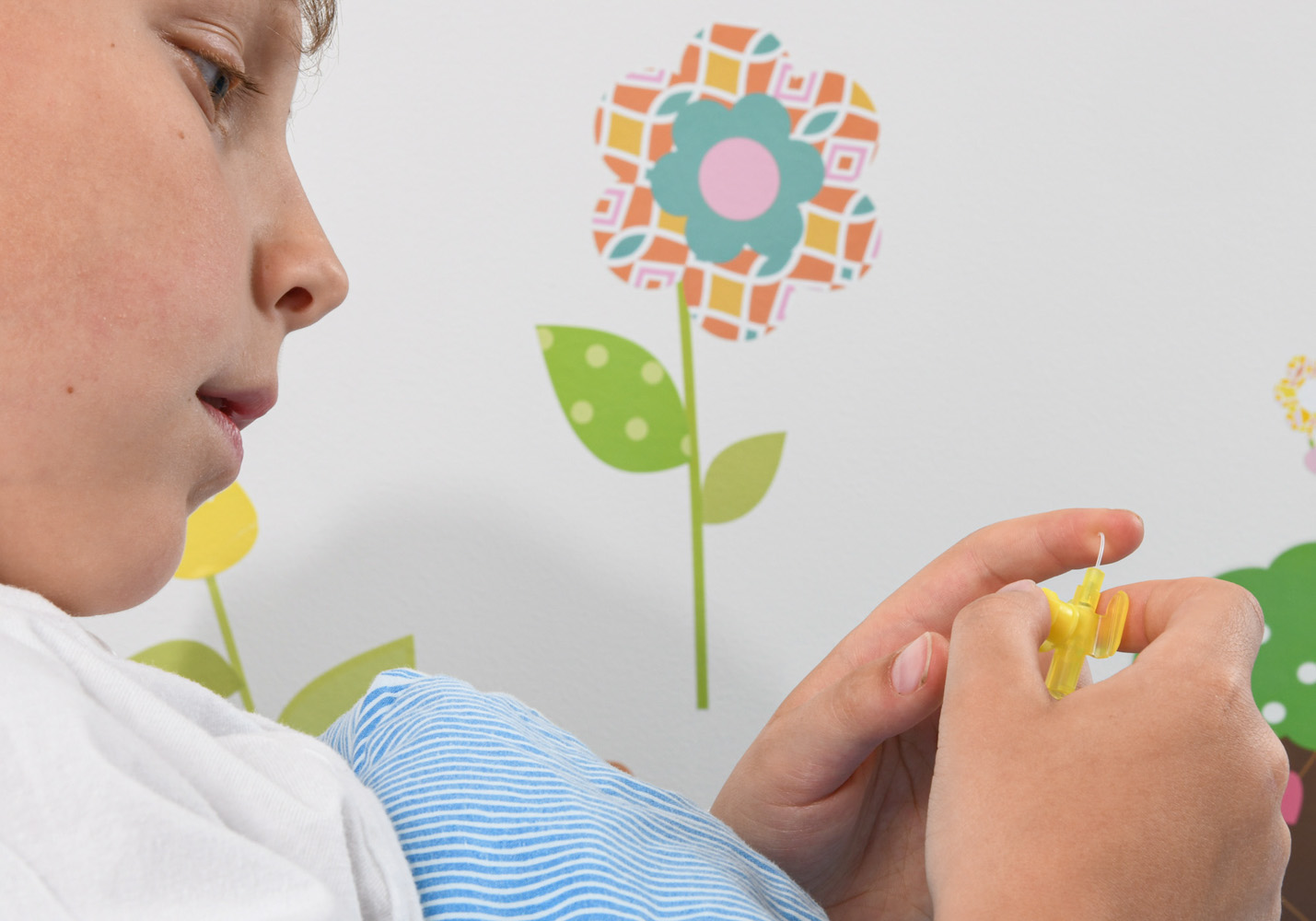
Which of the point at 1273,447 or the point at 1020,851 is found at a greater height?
the point at 1273,447

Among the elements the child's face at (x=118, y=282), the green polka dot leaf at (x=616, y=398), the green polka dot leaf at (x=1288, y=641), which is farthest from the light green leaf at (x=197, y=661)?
the green polka dot leaf at (x=1288, y=641)

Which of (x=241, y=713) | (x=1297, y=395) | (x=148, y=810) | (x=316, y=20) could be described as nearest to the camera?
(x=148, y=810)

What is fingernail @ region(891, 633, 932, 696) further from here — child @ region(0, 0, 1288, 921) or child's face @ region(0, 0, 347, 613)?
child's face @ region(0, 0, 347, 613)

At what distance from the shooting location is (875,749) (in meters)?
0.52

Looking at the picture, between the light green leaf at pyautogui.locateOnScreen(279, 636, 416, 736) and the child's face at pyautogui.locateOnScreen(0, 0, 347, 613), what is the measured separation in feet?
1.35

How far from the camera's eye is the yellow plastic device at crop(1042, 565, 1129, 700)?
42 cm

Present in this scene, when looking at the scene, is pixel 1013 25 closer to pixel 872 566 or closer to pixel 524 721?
pixel 872 566

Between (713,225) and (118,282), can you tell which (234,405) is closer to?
(118,282)

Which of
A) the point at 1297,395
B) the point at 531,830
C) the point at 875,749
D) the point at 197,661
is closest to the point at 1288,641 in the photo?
the point at 1297,395

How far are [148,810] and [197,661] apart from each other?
1.96ft

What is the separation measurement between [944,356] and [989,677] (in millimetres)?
414

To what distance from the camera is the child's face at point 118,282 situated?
0.32 metres

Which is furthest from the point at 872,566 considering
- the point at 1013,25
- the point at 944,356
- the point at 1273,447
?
the point at 1013,25

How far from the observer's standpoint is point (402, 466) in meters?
0.77
